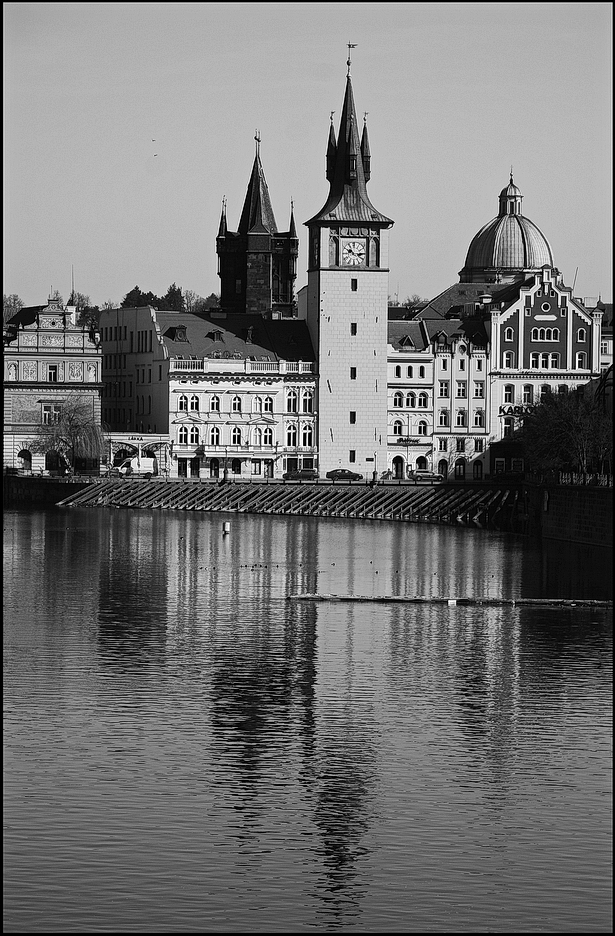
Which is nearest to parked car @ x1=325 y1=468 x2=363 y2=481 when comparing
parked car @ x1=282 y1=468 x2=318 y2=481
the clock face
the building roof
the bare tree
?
parked car @ x1=282 y1=468 x2=318 y2=481

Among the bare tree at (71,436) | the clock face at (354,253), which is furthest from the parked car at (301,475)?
the clock face at (354,253)

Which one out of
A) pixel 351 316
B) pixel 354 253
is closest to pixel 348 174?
pixel 354 253

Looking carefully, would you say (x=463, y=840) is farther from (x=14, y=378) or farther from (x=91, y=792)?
(x=14, y=378)

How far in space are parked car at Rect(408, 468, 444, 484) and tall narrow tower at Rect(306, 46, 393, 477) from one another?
2.17 meters

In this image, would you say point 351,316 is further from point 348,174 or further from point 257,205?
point 257,205

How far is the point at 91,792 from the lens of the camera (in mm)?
25484

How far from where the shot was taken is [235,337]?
380ft

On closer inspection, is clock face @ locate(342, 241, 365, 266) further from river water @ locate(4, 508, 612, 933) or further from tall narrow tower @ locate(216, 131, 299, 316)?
river water @ locate(4, 508, 612, 933)

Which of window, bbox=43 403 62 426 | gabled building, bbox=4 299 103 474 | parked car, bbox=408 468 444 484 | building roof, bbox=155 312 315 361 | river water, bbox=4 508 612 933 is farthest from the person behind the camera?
building roof, bbox=155 312 315 361

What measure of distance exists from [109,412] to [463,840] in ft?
335

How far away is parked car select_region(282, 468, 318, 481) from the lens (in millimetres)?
109312

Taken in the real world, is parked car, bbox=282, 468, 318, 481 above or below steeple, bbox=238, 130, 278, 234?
below

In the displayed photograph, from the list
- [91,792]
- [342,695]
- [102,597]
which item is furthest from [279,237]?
[91,792]

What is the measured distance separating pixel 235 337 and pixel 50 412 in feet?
44.3
